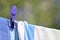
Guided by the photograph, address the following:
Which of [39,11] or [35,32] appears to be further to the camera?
[39,11]

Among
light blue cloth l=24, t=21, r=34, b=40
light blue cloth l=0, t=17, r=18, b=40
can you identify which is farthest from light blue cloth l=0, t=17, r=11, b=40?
light blue cloth l=24, t=21, r=34, b=40

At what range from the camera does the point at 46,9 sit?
0.74 metres

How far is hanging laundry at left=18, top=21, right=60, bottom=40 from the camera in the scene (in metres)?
0.60

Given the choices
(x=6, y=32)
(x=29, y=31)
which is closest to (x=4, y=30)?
(x=6, y=32)

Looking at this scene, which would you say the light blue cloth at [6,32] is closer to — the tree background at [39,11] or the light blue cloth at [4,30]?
the light blue cloth at [4,30]

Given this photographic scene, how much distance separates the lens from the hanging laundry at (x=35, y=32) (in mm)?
596

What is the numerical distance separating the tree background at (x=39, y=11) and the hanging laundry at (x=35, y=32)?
100 millimetres

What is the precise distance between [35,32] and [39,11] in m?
0.15

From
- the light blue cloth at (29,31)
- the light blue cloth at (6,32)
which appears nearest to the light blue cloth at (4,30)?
the light blue cloth at (6,32)

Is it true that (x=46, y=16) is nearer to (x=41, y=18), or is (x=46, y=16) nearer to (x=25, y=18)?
(x=41, y=18)

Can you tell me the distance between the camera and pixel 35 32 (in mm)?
664

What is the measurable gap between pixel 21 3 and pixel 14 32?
194 mm

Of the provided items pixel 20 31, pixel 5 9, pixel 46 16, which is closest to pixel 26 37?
pixel 20 31

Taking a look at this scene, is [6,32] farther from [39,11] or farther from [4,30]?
[39,11]
